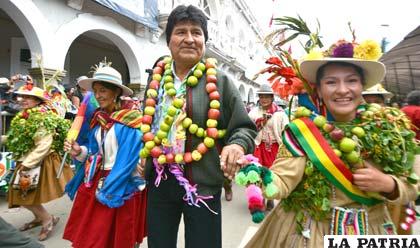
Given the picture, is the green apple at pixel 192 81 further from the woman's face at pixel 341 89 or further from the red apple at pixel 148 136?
the woman's face at pixel 341 89

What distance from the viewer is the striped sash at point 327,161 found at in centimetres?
164

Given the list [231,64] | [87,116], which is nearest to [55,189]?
[87,116]

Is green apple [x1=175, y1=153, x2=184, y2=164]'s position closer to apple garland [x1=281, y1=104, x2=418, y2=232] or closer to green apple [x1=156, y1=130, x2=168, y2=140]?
green apple [x1=156, y1=130, x2=168, y2=140]

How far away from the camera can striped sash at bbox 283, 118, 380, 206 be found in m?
1.64

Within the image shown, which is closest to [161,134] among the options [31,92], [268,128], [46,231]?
[46,231]

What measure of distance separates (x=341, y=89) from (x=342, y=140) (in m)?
0.26

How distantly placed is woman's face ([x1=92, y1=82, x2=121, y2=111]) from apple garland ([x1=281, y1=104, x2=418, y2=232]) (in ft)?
6.37

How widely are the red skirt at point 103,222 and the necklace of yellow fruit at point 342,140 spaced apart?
71.8 inches

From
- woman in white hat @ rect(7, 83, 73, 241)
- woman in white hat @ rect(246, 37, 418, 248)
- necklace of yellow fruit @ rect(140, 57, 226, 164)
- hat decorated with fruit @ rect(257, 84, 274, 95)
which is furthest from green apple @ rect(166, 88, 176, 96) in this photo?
hat decorated with fruit @ rect(257, 84, 274, 95)

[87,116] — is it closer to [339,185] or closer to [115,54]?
[339,185]

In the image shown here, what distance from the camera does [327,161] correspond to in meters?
1.65

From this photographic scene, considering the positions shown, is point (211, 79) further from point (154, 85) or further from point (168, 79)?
point (154, 85)

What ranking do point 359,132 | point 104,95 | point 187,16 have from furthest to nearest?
point 104,95 < point 187,16 < point 359,132

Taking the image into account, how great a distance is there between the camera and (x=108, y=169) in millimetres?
3004
